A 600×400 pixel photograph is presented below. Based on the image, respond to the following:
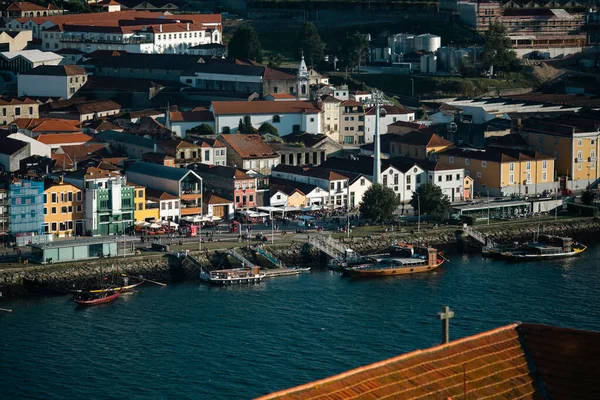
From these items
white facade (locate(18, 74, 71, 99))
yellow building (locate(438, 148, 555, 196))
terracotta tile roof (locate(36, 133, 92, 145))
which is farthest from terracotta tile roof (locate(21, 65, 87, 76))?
yellow building (locate(438, 148, 555, 196))

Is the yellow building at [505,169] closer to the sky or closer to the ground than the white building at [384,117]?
closer to the ground

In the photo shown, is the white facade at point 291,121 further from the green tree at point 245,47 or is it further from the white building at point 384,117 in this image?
the green tree at point 245,47

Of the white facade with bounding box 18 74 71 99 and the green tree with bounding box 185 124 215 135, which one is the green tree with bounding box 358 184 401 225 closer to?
the green tree with bounding box 185 124 215 135

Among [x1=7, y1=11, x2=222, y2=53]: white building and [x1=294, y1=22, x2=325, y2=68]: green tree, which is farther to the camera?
[x1=294, y1=22, x2=325, y2=68]: green tree

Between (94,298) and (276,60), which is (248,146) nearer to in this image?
(94,298)

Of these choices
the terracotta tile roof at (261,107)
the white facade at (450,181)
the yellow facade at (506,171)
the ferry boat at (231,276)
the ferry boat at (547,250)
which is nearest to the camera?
the ferry boat at (231,276)

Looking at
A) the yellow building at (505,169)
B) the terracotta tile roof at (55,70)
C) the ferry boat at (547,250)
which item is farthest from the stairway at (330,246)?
the terracotta tile roof at (55,70)
